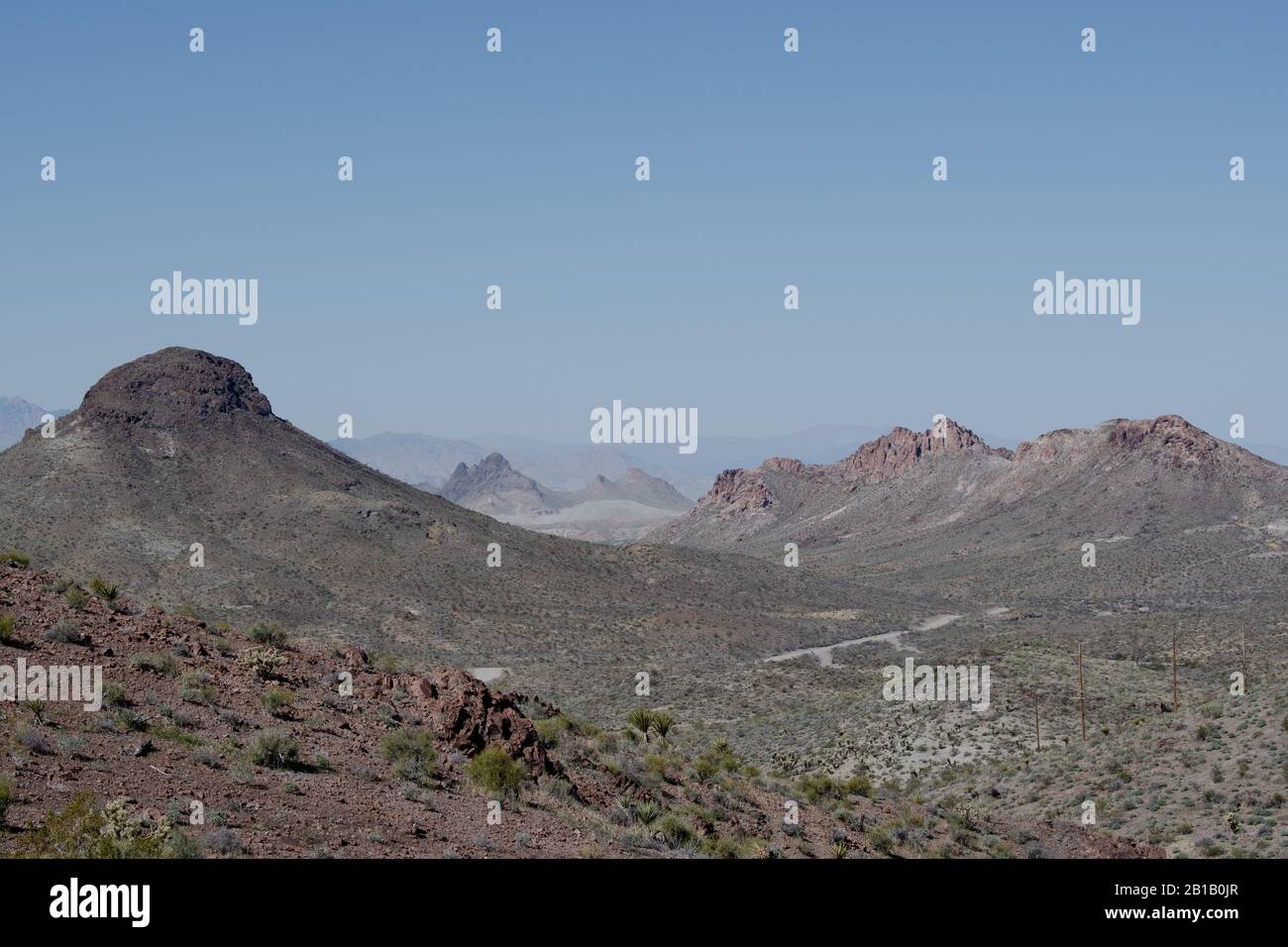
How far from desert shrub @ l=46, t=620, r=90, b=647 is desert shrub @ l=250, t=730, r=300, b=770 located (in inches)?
170

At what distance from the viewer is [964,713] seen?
43406 mm

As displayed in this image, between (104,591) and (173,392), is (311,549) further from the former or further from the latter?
(104,591)

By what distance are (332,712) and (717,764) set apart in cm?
833

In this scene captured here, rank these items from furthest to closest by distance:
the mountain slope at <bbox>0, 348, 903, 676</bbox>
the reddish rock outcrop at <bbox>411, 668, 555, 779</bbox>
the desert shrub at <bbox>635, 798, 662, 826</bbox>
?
the mountain slope at <bbox>0, 348, 903, 676</bbox>
the reddish rock outcrop at <bbox>411, 668, 555, 779</bbox>
the desert shrub at <bbox>635, 798, 662, 826</bbox>

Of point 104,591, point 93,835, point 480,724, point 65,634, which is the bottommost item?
point 93,835

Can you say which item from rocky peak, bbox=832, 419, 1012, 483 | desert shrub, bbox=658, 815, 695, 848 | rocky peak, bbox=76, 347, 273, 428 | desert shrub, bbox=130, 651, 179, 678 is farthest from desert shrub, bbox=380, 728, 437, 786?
rocky peak, bbox=832, 419, 1012, 483

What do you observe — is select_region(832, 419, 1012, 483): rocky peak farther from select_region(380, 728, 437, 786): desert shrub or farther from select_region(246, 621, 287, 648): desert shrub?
select_region(380, 728, 437, 786): desert shrub

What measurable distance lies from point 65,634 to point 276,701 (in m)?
3.49

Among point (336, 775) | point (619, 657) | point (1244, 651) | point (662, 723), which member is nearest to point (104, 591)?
point (336, 775)

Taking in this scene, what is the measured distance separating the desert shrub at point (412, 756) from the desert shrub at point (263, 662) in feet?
10.8

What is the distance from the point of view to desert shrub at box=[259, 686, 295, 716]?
1717 cm

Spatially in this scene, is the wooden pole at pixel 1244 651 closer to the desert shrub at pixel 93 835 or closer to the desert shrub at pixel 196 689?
the desert shrub at pixel 196 689

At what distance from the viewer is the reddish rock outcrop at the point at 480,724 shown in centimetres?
1759

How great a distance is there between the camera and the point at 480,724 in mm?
18094
